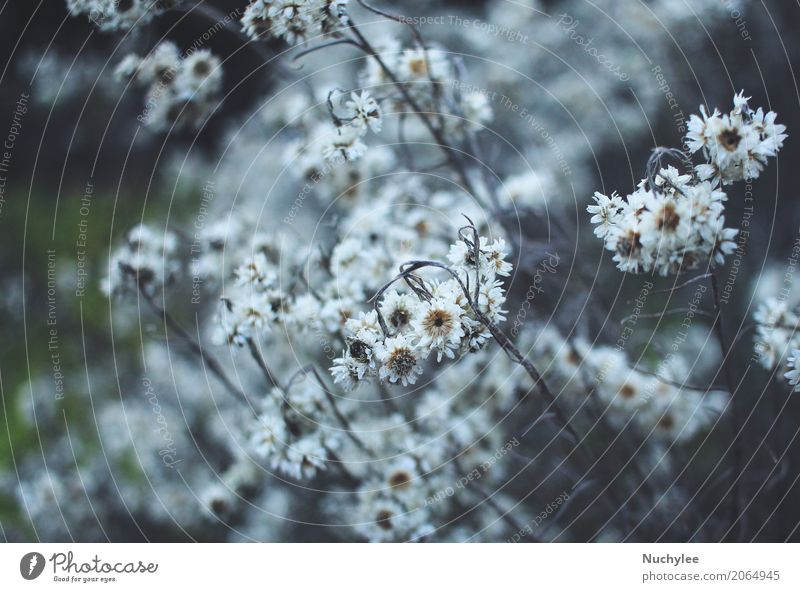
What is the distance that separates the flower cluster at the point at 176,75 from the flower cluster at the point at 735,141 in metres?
0.72

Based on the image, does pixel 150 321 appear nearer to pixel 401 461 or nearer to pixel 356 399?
pixel 356 399

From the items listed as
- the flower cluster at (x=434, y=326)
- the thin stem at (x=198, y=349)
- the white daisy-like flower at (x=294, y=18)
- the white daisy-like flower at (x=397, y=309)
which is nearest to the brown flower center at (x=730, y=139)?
the flower cluster at (x=434, y=326)

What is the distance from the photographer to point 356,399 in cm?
114

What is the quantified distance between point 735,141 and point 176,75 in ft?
2.64

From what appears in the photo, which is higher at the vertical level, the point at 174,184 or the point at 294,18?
the point at 174,184

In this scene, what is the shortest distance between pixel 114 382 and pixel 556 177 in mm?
Answer: 1216

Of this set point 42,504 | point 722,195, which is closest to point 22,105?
point 42,504

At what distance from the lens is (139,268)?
96 centimetres

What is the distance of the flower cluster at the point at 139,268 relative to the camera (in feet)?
3.15

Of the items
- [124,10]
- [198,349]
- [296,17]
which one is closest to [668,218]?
[296,17]

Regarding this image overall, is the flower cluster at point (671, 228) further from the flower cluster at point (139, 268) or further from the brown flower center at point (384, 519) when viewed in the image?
the flower cluster at point (139, 268)

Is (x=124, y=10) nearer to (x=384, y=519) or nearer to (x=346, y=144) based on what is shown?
(x=346, y=144)
